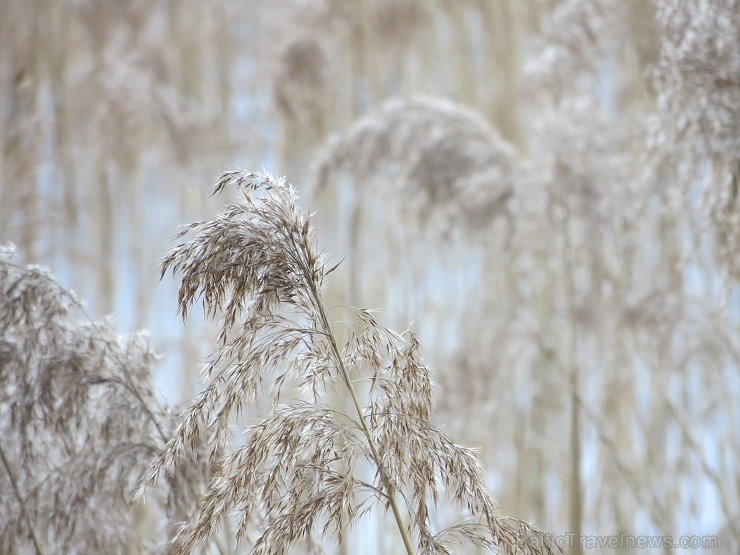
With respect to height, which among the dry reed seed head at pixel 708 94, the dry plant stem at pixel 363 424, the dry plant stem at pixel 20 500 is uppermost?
the dry reed seed head at pixel 708 94

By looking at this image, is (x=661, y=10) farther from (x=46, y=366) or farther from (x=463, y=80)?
(x=463, y=80)

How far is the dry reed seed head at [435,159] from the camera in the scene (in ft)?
7.90

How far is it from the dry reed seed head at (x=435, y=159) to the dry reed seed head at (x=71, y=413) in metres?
1.20

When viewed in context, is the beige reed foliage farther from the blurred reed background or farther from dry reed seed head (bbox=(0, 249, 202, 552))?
the blurred reed background

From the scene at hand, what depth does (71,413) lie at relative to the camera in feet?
4.17

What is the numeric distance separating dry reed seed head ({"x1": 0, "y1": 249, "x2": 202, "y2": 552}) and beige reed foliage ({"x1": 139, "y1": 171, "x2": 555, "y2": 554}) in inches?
10.6

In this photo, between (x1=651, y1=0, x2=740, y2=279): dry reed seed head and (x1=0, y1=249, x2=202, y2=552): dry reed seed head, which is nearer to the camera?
(x1=0, y1=249, x2=202, y2=552): dry reed seed head

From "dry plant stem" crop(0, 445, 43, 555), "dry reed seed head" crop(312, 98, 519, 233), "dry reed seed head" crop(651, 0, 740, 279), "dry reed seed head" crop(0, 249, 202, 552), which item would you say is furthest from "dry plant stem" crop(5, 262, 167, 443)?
"dry reed seed head" crop(312, 98, 519, 233)

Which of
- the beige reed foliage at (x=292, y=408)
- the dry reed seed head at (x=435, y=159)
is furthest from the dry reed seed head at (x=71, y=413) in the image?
the dry reed seed head at (x=435, y=159)

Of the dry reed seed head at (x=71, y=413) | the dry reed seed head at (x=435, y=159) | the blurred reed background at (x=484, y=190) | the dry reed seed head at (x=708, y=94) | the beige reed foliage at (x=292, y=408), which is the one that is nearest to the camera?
the beige reed foliage at (x=292, y=408)

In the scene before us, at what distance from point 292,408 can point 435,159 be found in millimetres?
1439

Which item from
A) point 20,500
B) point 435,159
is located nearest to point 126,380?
point 20,500

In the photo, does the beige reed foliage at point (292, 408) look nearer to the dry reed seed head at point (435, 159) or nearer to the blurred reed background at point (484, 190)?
the blurred reed background at point (484, 190)

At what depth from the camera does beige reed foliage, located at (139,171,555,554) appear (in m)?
1.03
